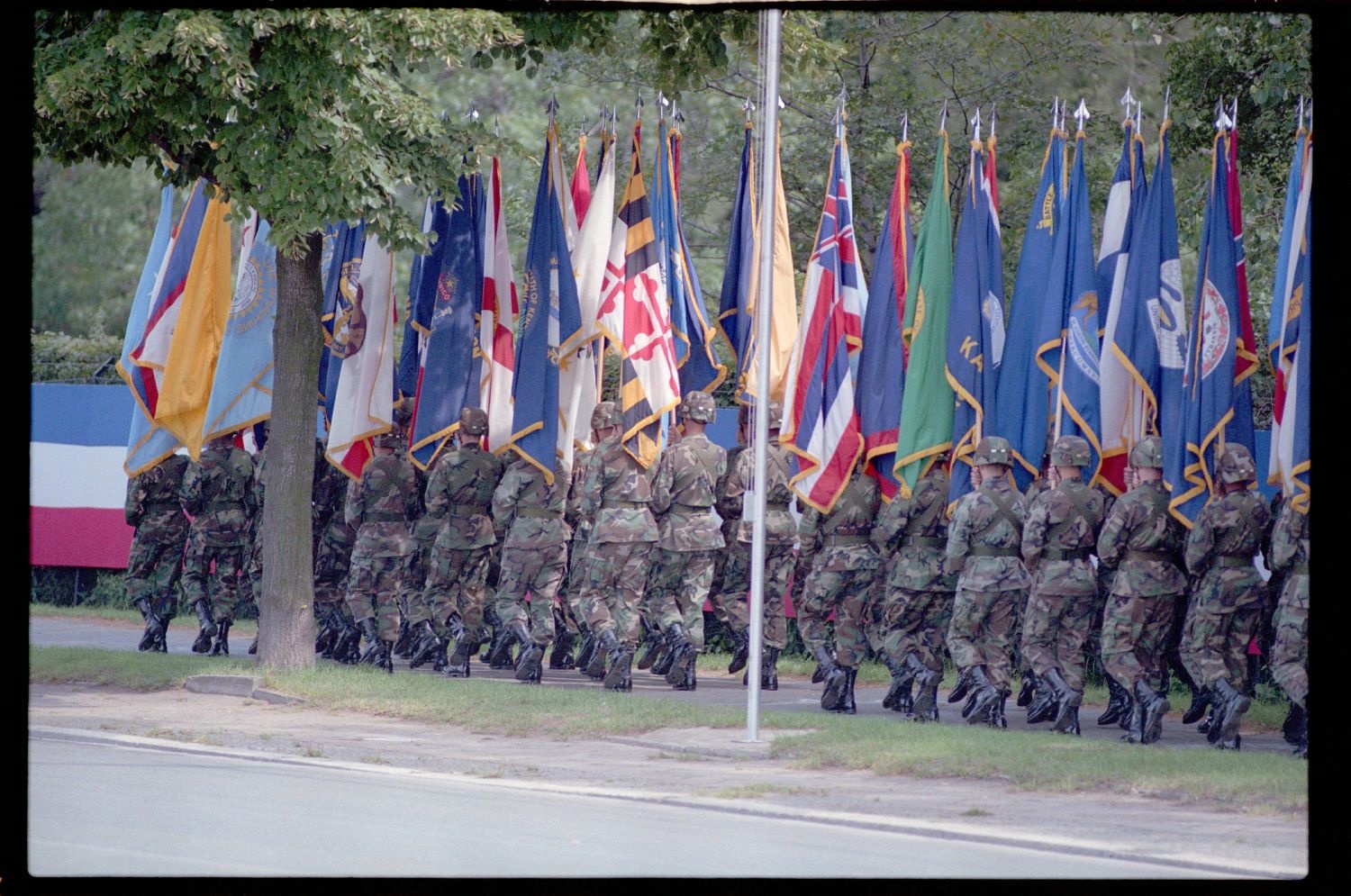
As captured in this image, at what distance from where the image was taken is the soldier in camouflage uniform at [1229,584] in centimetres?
1077

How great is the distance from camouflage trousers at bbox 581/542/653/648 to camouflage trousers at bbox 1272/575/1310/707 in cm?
490

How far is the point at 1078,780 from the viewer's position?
952cm

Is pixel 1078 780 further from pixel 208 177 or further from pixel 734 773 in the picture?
pixel 208 177

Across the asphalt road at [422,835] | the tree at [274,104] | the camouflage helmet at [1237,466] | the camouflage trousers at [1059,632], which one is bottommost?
the asphalt road at [422,835]

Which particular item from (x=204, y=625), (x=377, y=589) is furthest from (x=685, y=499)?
(x=204, y=625)

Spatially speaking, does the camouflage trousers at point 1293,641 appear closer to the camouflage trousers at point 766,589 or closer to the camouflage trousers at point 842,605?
the camouflage trousers at point 842,605

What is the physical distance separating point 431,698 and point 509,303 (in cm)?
395

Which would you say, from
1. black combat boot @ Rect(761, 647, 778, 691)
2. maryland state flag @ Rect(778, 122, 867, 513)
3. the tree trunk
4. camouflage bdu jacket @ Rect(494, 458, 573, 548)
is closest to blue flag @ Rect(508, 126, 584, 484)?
camouflage bdu jacket @ Rect(494, 458, 573, 548)

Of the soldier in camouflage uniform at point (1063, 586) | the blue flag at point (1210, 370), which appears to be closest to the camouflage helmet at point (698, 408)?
the soldier in camouflage uniform at point (1063, 586)

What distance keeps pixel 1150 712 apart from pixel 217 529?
817cm

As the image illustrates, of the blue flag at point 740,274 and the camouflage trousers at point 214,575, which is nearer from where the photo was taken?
the blue flag at point 740,274

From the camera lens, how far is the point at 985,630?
38.3ft

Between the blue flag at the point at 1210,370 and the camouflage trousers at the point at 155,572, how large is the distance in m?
8.65

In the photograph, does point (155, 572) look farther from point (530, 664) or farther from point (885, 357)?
point (885, 357)
